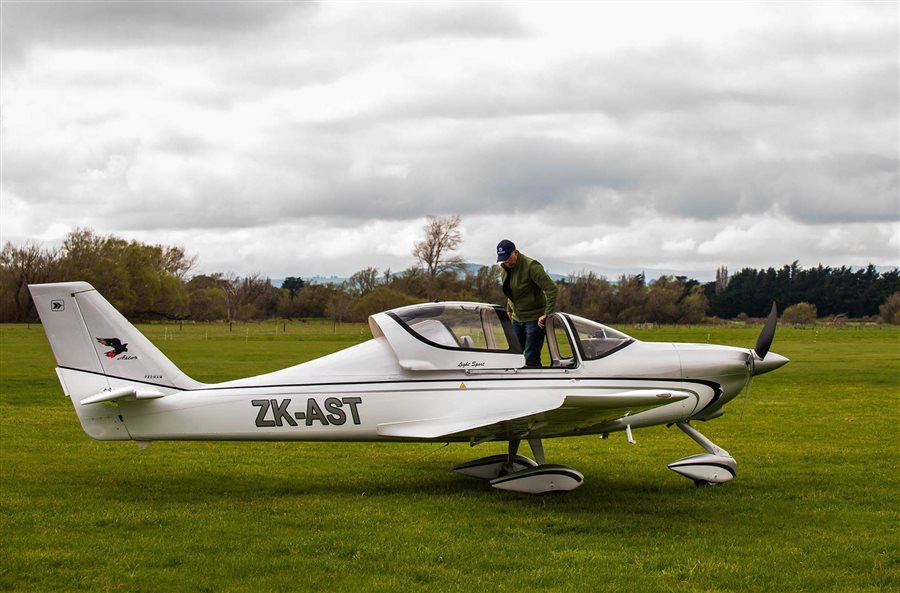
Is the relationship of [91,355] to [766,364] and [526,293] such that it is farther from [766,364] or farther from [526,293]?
[766,364]

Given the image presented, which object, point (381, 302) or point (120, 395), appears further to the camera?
point (381, 302)

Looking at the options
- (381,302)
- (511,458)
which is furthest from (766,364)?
(381,302)

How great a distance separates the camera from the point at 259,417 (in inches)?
359

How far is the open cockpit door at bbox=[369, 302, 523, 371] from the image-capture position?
9.39 meters

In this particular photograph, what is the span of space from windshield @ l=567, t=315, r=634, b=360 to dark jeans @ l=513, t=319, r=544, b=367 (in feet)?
1.28

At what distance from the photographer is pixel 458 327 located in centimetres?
955

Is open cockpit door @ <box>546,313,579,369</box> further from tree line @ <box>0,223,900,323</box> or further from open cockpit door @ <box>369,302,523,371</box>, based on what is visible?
tree line @ <box>0,223,900,323</box>

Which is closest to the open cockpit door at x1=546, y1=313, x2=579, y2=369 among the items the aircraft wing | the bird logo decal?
the aircraft wing

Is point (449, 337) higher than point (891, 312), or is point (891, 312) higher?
point (449, 337)

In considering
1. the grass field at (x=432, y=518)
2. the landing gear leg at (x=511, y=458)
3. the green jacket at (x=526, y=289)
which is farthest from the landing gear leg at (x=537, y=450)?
the green jacket at (x=526, y=289)

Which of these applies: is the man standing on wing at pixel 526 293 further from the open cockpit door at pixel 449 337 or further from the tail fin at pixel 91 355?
the tail fin at pixel 91 355

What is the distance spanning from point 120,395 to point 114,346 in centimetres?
69

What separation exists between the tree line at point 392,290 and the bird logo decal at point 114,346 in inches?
1790

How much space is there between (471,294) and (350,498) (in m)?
49.4
